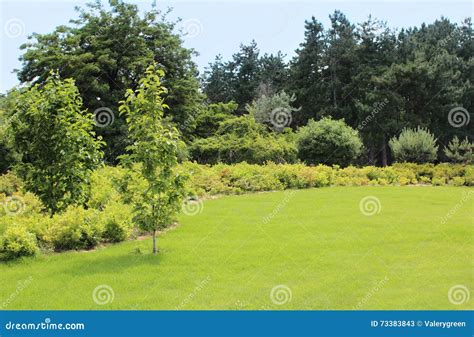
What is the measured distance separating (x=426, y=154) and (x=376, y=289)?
19.8 meters

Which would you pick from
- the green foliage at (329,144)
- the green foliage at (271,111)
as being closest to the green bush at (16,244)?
the green foliage at (329,144)

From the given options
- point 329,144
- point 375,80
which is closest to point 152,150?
point 329,144

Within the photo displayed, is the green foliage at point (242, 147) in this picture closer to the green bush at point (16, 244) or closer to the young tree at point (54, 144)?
the young tree at point (54, 144)

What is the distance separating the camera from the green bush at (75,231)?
9062 mm

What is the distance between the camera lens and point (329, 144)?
2467 cm

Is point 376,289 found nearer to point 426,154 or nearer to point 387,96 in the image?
point 426,154

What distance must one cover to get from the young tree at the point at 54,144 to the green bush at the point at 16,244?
69.0 inches

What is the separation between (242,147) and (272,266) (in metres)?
17.6

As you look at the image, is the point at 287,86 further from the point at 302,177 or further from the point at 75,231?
the point at 75,231

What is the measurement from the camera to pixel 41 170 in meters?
10.2

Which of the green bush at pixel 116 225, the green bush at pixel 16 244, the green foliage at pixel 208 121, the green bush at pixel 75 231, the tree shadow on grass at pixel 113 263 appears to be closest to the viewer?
the tree shadow on grass at pixel 113 263

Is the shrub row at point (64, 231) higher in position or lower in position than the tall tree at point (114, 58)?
lower

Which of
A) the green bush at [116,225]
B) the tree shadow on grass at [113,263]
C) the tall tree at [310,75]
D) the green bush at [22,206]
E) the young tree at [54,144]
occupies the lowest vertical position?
the tree shadow on grass at [113,263]

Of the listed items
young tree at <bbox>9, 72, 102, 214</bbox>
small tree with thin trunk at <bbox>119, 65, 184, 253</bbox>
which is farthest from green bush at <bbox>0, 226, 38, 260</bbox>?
small tree with thin trunk at <bbox>119, 65, 184, 253</bbox>
